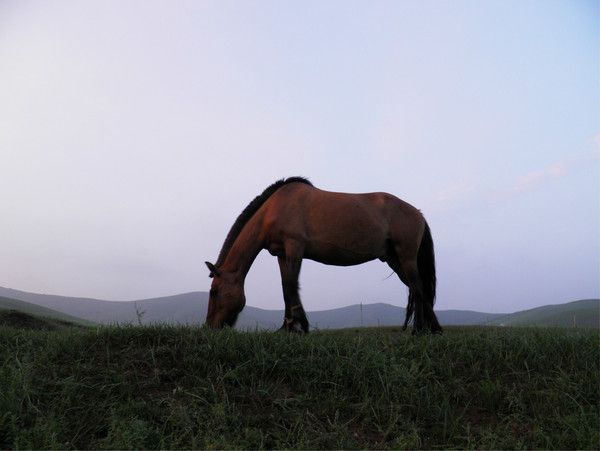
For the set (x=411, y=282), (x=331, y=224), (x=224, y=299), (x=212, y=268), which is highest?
(x=331, y=224)

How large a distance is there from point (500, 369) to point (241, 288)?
417 centimetres

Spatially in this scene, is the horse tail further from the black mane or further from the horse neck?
the horse neck

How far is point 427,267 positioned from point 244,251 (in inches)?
151

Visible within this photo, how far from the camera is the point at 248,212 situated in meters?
8.34

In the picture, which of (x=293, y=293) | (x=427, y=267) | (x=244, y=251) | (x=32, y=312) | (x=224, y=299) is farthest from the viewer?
(x=32, y=312)

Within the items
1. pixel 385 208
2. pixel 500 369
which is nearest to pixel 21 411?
pixel 500 369

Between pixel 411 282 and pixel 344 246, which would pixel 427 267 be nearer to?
pixel 411 282

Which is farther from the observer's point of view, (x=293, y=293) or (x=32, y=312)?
(x=32, y=312)

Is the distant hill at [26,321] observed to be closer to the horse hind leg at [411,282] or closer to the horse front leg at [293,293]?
the horse front leg at [293,293]

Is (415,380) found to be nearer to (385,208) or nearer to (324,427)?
(324,427)

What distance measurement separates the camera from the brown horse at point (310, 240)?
749 cm

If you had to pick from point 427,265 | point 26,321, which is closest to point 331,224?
point 427,265

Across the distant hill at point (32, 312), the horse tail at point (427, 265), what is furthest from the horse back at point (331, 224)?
the distant hill at point (32, 312)

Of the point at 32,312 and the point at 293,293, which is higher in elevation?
the point at 293,293
